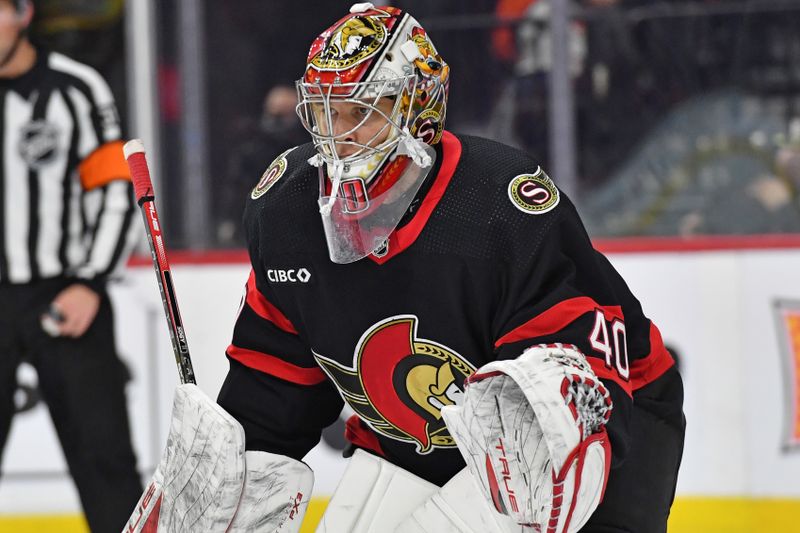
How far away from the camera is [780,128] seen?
12.6ft

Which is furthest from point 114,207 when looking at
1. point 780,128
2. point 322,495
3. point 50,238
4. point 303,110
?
point 780,128

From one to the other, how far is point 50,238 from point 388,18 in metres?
1.44

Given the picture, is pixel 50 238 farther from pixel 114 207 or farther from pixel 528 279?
pixel 528 279

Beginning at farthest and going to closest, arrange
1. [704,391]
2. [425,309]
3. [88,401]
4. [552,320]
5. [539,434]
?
[704,391]
[88,401]
[425,309]
[552,320]
[539,434]

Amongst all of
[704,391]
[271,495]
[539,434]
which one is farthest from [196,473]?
[704,391]

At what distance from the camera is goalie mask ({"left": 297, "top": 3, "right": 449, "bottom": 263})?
178 centimetres

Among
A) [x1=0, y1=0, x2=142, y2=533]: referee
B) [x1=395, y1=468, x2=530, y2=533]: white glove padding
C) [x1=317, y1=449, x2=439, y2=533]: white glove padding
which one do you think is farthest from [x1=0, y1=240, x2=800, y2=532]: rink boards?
[x1=395, y1=468, x2=530, y2=533]: white glove padding

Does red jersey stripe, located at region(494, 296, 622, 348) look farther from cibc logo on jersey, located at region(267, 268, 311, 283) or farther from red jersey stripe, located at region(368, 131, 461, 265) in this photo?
cibc logo on jersey, located at region(267, 268, 311, 283)

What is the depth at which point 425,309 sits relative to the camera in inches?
70.4

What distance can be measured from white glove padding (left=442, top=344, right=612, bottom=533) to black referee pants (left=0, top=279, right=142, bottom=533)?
59.9 inches

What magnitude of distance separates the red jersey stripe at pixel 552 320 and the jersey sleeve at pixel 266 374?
1.24ft

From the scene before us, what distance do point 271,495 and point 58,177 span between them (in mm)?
1388

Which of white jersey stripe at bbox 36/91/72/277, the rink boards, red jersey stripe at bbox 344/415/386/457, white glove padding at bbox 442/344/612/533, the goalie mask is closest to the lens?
white glove padding at bbox 442/344/612/533

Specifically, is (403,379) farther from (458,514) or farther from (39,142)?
(39,142)
